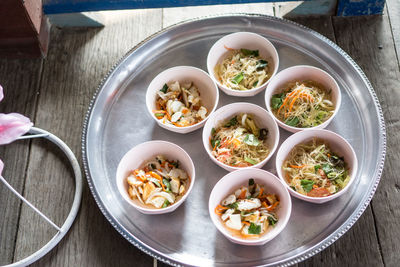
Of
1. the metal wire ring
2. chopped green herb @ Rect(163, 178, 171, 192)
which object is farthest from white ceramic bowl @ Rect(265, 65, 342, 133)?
the metal wire ring

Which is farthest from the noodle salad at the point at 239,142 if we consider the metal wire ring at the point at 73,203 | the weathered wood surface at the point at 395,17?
the weathered wood surface at the point at 395,17

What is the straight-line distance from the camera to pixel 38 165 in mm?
1955

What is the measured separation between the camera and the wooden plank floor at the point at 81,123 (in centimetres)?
175

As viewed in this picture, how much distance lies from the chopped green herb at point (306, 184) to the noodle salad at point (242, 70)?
0.42m

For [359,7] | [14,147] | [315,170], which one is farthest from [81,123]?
[359,7]

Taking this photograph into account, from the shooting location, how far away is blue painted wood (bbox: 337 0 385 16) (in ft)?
6.89

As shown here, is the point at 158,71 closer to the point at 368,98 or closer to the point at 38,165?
the point at 38,165

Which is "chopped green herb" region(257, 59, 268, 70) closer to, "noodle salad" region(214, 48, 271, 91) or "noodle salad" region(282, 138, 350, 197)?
"noodle salad" region(214, 48, 271, 91)

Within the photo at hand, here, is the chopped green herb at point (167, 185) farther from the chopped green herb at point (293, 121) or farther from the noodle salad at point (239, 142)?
the chopped green herb at point (293, 121)

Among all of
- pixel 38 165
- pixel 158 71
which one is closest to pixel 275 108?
pixel 158 71

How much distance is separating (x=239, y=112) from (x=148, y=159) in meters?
0.38

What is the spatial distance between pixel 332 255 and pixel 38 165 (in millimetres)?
1228

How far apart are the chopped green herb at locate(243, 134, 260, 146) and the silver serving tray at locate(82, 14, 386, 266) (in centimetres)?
9

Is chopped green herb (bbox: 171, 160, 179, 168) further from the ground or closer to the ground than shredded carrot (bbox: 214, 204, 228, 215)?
further from the ground
